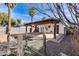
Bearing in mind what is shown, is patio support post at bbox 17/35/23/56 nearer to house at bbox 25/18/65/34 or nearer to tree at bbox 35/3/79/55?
house at bbox 25/18/65/34

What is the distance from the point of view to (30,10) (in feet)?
7.63

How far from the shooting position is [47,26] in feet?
7.62

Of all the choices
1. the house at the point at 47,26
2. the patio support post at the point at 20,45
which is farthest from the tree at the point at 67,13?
the patio support post at the point at 20,45

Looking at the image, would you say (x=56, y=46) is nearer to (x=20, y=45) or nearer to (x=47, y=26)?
(x=47, y=26)

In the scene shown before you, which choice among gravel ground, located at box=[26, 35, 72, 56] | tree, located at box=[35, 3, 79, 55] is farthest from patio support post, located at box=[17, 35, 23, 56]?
tree, located at box=[35, 3, 79, 55]

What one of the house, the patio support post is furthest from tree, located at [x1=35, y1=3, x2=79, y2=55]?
the patio support post

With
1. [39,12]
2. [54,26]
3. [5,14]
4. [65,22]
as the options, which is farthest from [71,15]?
[5,14]

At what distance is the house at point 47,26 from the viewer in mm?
2311

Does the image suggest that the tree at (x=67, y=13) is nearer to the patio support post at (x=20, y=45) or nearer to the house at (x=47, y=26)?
the house at (x=47, y=26)

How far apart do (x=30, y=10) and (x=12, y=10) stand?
9.8 inches

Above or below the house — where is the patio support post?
below

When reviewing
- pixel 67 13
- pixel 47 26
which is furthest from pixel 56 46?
pixel 67 13

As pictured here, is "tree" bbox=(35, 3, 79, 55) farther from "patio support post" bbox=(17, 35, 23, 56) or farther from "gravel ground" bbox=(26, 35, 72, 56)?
"patio support post" bbox=(17, 35, 23, 56)

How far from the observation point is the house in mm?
2311
